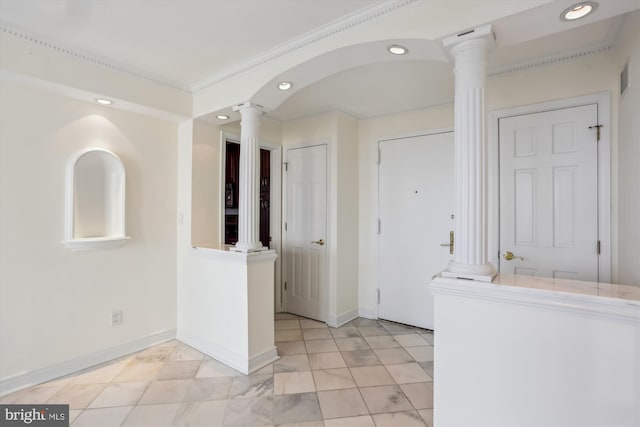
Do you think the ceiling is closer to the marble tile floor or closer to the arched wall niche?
the arched wall niche

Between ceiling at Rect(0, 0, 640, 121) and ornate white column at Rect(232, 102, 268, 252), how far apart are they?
43 cm

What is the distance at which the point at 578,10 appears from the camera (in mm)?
1375

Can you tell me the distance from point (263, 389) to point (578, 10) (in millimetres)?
2781

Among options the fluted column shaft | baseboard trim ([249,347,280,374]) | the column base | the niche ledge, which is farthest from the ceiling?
baseboard trim ([249,347,280,374])

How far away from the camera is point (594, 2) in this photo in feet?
4.26

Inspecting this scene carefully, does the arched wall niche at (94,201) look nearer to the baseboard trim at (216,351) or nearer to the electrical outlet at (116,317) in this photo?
the electrical outlet at (116,317)

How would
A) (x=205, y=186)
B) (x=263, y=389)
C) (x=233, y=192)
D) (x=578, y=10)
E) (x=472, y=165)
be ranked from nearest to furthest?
1. (x=578, y=10)
2. (x=472, y=165)
3. (x=263, y=389)
4. (x=205, y=186)
5. (x=233, y=192)

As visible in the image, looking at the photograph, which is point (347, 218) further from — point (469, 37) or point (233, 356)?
point (469, 37)

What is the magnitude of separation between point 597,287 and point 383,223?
2222 millimetres

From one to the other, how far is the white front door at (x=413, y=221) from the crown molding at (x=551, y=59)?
75 centimetres

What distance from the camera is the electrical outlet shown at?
2.61 meters

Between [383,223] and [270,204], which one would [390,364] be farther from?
[270,204]

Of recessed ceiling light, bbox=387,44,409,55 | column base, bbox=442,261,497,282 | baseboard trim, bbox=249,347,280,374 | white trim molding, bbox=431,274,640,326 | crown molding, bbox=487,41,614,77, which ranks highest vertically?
crown molding, bbox=487,41,614,77

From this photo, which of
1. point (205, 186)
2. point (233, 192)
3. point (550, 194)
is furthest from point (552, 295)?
point (233, 192)
